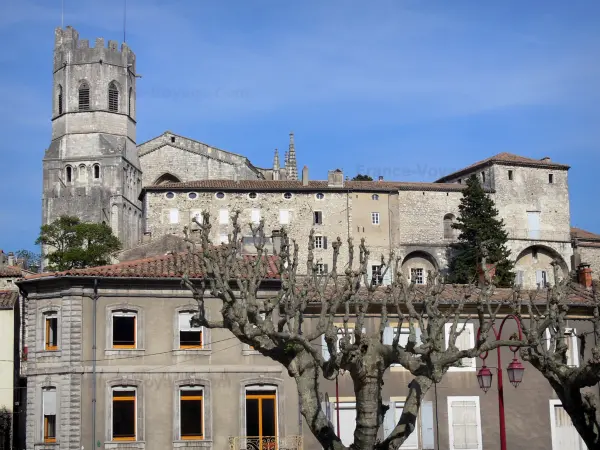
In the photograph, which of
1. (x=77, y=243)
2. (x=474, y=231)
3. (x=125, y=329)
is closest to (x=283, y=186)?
(x=474, y=231)

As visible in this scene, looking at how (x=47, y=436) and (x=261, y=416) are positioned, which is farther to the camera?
(x=261, y=416)

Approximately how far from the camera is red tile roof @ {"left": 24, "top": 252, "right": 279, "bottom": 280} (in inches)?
1421

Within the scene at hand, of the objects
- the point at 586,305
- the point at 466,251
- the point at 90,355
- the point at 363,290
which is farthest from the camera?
the point at 466,251

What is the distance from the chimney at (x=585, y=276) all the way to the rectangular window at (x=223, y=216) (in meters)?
42.6

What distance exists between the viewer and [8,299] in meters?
41.2

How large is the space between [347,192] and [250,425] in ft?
164

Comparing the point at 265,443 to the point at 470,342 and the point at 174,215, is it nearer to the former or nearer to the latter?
the point at 470,342

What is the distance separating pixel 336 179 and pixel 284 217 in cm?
512

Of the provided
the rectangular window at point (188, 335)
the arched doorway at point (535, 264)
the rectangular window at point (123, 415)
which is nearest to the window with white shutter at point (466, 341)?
the rectangular window at point (188, 335)

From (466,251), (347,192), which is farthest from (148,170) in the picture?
(466,251)

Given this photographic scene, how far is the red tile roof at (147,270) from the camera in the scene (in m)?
36.1

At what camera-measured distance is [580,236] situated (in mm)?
94125

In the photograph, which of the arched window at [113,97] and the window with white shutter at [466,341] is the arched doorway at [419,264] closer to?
the arched window at [113,97]

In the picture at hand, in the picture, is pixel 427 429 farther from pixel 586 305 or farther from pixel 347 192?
pixel 347 192
